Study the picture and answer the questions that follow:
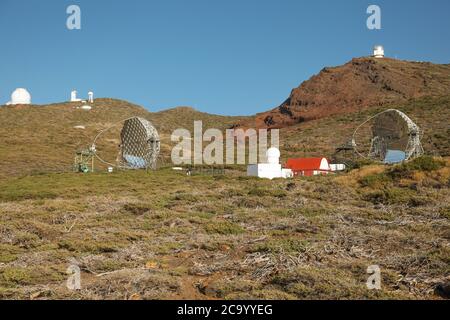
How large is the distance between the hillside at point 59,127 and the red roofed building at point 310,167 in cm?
2440

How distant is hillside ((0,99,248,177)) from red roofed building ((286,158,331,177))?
2440 centimetres

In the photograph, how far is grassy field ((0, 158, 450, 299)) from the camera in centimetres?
1061

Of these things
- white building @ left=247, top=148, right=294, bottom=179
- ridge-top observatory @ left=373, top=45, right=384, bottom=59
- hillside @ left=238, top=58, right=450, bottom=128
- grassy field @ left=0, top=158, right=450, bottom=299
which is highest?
ridge-top observatory @ left=373, top=45, right=384, bottom=59

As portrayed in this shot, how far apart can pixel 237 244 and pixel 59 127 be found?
89.1 meters

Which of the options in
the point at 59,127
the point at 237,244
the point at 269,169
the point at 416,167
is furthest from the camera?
the point at 59,127

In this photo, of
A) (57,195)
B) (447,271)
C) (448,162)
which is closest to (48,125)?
(57,195)

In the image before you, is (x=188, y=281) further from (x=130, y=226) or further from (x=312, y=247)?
(x=130, y=226)

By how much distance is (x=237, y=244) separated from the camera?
15000mm

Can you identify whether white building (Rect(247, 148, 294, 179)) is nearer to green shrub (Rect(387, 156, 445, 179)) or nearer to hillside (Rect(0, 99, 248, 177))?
green shrub (Rect(387, 156, 445, 179))

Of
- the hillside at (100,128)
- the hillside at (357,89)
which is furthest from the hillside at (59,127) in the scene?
the hillside at (357,89)

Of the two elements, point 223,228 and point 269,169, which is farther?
point 269,169

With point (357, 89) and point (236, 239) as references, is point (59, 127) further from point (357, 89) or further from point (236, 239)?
point (236, 239)

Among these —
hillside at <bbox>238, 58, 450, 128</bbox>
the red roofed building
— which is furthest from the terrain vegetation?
hillside at <bbox>238, 58, 450, 128</bbox>

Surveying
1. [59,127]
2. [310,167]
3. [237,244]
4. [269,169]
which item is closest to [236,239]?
[237,244]
